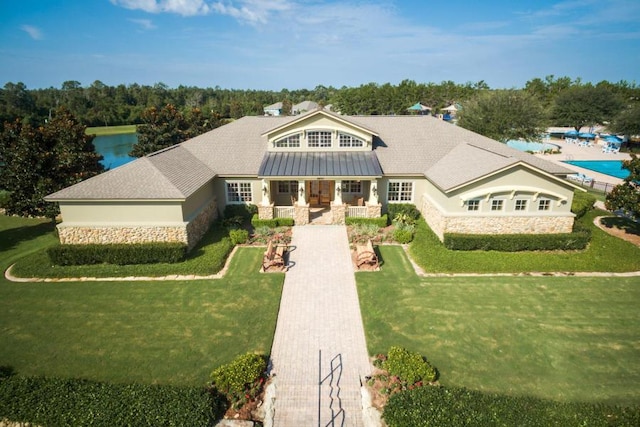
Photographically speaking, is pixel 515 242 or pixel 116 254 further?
pixel 515 242

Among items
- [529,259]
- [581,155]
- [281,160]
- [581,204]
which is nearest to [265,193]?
[281,160]

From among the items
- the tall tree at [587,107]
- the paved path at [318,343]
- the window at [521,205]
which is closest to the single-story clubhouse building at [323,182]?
the window at [521,205]

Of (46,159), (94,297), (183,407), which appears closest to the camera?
(183,407)

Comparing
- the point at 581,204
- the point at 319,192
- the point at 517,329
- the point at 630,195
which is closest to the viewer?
the point at 517,329

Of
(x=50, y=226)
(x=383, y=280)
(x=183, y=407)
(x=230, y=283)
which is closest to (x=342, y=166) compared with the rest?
(x=383, y=280)

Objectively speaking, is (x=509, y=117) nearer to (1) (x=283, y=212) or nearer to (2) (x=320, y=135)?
(2) (x=320, y=135)

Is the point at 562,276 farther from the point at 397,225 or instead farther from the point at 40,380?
the point at 40,380

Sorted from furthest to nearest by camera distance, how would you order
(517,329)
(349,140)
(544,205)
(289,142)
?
(289,142), (349,140), (544,205), (517,329)
